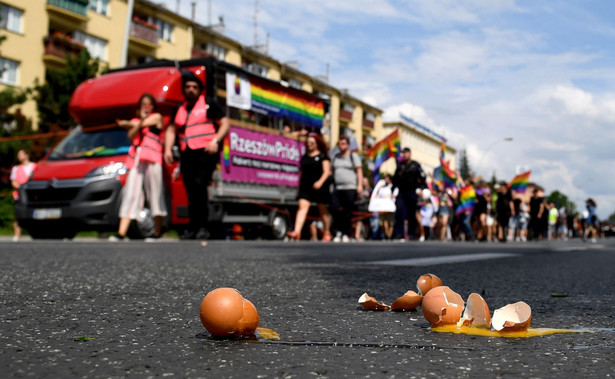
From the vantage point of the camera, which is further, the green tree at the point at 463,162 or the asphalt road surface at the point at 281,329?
the green tree at the point at 463,162

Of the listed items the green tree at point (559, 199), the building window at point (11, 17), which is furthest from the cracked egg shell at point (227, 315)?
the green tree at point (559, 199)

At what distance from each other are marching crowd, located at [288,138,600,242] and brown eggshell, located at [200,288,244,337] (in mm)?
9168

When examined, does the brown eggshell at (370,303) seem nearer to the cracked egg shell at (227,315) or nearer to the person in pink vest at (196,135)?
the cracked egg shell at (227,315)

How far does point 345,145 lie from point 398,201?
1.48 metres

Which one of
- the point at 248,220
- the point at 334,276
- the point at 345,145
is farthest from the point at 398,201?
the point at 334,276

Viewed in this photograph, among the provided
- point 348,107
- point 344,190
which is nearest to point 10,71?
point 344,190

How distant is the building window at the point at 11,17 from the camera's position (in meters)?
31.6

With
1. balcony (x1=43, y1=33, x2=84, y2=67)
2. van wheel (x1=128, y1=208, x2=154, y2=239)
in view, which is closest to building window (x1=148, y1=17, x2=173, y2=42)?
balcony (x1=43, y1=33, x2=84, y2=67)

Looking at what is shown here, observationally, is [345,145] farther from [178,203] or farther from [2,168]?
[2,168]

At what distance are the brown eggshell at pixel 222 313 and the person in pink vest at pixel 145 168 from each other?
24.8 ft

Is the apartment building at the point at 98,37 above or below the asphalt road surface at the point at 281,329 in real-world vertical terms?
above

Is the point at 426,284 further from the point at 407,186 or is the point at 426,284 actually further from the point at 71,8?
the point at 71,8

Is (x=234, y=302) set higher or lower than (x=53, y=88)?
lower

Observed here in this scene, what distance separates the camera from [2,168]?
18812 mm
